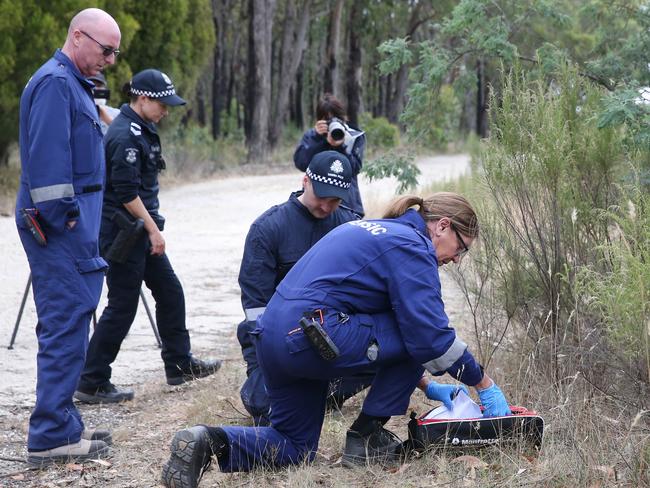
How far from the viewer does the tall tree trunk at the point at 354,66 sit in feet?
112

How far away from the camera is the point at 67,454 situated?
477 centimetres

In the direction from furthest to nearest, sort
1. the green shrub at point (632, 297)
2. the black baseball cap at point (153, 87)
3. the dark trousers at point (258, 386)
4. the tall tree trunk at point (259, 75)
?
the tall tree trunk at point (259, 75) → the black baseball cap at point (153, 87) → the dark trousers at point (258, 386) → the green shrub at point (632, 297)

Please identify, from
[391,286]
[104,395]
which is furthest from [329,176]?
[104,395]

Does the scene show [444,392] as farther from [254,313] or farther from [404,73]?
[404,73]

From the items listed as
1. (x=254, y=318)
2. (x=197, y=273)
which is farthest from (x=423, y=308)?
(x=197, y=273)

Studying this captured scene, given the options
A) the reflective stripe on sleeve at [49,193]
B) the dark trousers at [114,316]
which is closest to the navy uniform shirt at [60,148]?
the reflective stripe on sleeve at [49,193]

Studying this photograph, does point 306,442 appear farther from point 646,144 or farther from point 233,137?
point 233,137

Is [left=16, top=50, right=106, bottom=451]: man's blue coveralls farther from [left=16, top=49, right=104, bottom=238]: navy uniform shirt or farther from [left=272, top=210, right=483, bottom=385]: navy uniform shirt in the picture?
[left=272, top=210, right=483, bottom=385]: navy uniform shirt

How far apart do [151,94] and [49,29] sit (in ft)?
37.3

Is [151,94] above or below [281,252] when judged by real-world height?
above

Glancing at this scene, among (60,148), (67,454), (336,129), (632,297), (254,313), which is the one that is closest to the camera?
(632,297)

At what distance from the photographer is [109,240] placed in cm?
604

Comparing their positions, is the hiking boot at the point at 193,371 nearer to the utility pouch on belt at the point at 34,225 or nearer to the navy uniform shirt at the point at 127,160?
the navy uniform shirt at the point at 127,160

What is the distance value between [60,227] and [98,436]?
3.85 feet
